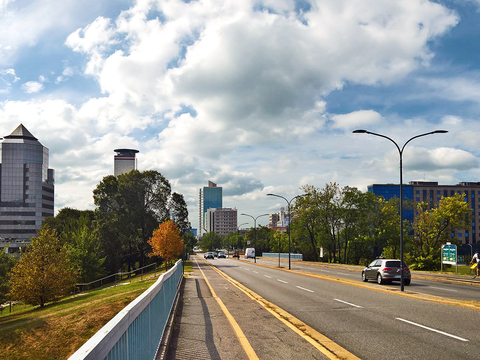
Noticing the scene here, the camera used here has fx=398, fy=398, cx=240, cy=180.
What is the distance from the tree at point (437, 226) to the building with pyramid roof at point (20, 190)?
427 feet

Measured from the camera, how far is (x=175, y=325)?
33.3 feet

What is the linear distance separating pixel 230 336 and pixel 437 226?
4431 centimetres

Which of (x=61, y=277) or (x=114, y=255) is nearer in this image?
(x=61, y=277)

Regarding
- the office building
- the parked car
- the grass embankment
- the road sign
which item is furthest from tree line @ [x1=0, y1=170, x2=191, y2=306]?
the office building

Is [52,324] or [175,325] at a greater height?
[175,325]

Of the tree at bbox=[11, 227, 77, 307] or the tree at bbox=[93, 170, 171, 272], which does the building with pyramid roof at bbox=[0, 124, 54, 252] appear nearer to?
the tree at bbox=[93, 170, 171, 272]

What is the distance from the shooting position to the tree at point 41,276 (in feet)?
106

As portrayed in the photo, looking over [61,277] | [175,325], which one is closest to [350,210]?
[61,277]

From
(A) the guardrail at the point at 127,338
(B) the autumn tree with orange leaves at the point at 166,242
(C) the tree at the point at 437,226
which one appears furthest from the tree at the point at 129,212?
(A) the guardrail at the point at 127,338

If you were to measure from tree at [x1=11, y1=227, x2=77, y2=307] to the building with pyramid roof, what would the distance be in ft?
384

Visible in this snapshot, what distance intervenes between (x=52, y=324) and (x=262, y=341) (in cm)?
1380

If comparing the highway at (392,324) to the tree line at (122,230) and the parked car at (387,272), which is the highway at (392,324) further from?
the tree line at (122,230)

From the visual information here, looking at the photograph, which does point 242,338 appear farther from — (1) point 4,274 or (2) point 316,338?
(1) point 4,274

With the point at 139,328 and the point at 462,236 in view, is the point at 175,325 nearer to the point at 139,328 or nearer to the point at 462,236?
the point at 139,328
